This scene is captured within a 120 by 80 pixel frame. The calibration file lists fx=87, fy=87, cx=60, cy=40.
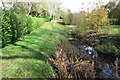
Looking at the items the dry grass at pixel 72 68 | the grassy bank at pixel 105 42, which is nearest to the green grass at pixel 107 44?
the grassy bank at pixel 105 42

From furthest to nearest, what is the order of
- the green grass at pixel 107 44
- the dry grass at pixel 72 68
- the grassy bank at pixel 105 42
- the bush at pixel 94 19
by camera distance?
the bush at pixel 94 19 → the grassy bank at pixel 105 42 → the green grass at pixel 107 44 → the dry grass at pixel 72 68

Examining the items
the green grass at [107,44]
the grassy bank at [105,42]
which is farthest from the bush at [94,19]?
the green grass at [107,44]

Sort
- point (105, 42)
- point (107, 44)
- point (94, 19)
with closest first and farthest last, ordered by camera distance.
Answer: point (107, 44) < point (105, 42) < point (94, 19)

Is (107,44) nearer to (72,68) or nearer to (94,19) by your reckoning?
(72,68)

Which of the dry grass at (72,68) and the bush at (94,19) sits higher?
the bush at (94,19)

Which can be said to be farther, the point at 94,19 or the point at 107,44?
the point at 94,19

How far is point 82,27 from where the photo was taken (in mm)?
10891

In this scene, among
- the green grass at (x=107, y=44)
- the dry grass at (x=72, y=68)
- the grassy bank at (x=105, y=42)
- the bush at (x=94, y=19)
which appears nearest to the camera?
the dry grass at (x=72, y=68)

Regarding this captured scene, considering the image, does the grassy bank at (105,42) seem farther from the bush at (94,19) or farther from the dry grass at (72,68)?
the dry grass at (72,68)

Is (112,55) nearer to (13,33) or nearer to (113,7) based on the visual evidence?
(13,33)

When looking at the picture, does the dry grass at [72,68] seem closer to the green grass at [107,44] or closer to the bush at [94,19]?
the green grass at [107,44]

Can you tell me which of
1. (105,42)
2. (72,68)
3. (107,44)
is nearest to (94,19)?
(105,42)

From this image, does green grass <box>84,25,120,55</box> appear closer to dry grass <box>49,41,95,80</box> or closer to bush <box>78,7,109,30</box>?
bush <box>78,7,109,30</box>

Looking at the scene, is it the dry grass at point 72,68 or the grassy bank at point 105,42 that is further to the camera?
the grassy bank at point 105,42
